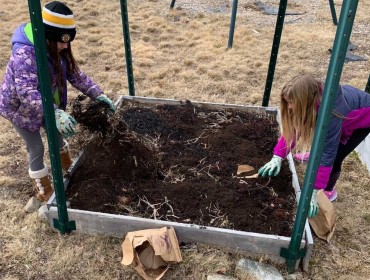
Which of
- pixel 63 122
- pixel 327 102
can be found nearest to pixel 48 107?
pixel 63 122

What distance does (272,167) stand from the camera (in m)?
2.83

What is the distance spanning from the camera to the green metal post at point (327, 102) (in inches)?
62.0

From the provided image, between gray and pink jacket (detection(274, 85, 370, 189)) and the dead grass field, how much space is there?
57 centimetres

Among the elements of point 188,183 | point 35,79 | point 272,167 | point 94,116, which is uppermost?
point 35,79

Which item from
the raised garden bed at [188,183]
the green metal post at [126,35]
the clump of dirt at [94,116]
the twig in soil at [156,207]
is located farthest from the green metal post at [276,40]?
the twig in soil at [156,207]

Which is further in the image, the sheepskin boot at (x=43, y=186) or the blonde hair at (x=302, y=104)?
the sheepskin boot at (x=43, y=186)

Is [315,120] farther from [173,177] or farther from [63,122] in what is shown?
[63,122]

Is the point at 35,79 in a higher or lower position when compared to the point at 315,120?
higher

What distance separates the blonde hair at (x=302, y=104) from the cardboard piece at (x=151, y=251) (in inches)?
39.9

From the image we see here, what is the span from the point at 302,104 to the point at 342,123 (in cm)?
34

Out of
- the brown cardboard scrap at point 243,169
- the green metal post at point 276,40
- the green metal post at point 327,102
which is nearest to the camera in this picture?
the green metal post at point 327,102

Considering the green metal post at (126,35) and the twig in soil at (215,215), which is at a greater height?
the green metal post at (126,35)

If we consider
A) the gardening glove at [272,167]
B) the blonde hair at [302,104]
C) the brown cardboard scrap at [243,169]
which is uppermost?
the blonde hair at [302,104]

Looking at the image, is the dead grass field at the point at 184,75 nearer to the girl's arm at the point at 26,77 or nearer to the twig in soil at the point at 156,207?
the twig in soil at the point at 156,207
